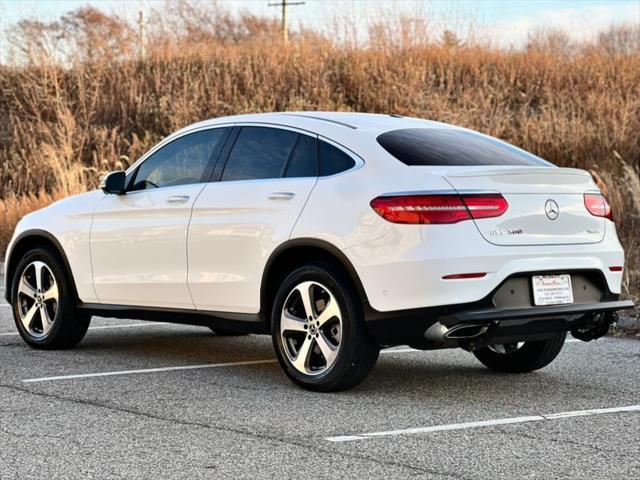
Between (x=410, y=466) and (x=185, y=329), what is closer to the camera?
(x=410, y=466)

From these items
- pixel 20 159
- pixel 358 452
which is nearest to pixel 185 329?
pixel 358 452

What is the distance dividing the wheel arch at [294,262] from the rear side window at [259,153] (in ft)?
1.85

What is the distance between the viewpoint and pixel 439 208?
651 centimetres

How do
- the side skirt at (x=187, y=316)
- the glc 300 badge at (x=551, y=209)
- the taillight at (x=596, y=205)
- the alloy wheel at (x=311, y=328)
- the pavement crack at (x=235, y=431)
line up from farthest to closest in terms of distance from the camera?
the side skirt at (x=187, y=316)
the taillight at (x=596, y=205)
the alloy wheel at (x=311, y=328)
the glc 300 badge at (x=551, y=209)
the pavement crack at (x=235, y=431)

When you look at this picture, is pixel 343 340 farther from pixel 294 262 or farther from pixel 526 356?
pixel 526 356

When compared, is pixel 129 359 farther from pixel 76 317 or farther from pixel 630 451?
pixel 630 451

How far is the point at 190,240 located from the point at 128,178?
1030mm

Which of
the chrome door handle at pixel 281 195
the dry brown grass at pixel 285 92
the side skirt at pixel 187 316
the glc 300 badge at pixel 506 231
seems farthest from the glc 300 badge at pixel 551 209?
the dry brown grass at pixel 285 92

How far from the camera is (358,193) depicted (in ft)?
22.3

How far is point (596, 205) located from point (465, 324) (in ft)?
4.28

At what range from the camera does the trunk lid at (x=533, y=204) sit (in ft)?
21.7

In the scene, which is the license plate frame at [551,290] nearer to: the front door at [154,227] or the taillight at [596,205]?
the taillight at [596,205]

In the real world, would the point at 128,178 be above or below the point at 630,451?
above

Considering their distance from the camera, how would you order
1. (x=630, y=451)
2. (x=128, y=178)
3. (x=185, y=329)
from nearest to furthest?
(x=630, y=451) → (x=128, y=178) → (x=185, y=329)
